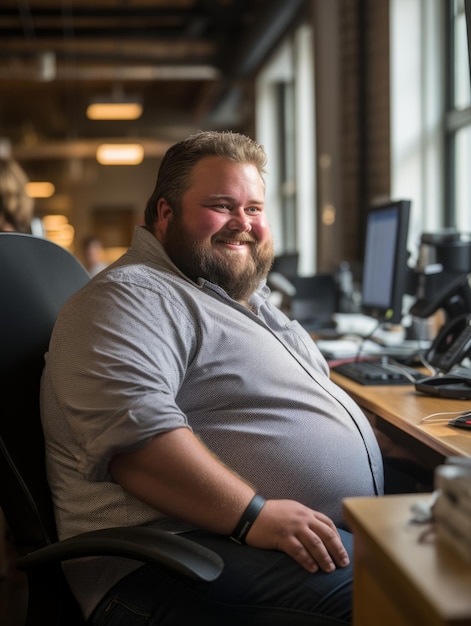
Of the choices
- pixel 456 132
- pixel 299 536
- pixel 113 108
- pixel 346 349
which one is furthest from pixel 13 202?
pixel 113 108

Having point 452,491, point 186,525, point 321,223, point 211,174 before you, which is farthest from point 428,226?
point 452,491

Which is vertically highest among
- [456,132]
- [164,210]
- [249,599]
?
[456,132]

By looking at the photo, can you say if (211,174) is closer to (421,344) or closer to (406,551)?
(406,551)

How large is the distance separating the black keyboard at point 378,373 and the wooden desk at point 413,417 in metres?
0.03

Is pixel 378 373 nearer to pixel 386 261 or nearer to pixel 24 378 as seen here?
pixel 386 261

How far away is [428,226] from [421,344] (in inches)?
85.3

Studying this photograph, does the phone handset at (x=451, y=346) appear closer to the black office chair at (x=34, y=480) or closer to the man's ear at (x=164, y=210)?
the man's ear at (x=164, y=210)

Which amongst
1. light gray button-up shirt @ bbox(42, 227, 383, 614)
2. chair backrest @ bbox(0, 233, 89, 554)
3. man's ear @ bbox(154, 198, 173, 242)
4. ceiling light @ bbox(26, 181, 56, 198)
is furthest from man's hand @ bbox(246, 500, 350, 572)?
ceiling light @ bbox(26, 181, 56, 198)

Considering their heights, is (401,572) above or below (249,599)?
above

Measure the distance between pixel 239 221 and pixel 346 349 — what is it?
3.62 feet

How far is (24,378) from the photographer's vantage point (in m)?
1.43

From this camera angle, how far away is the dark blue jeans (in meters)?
1.23

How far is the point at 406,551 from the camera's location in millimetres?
829

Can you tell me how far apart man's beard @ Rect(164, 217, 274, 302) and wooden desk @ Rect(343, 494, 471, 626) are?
2.71 feet
